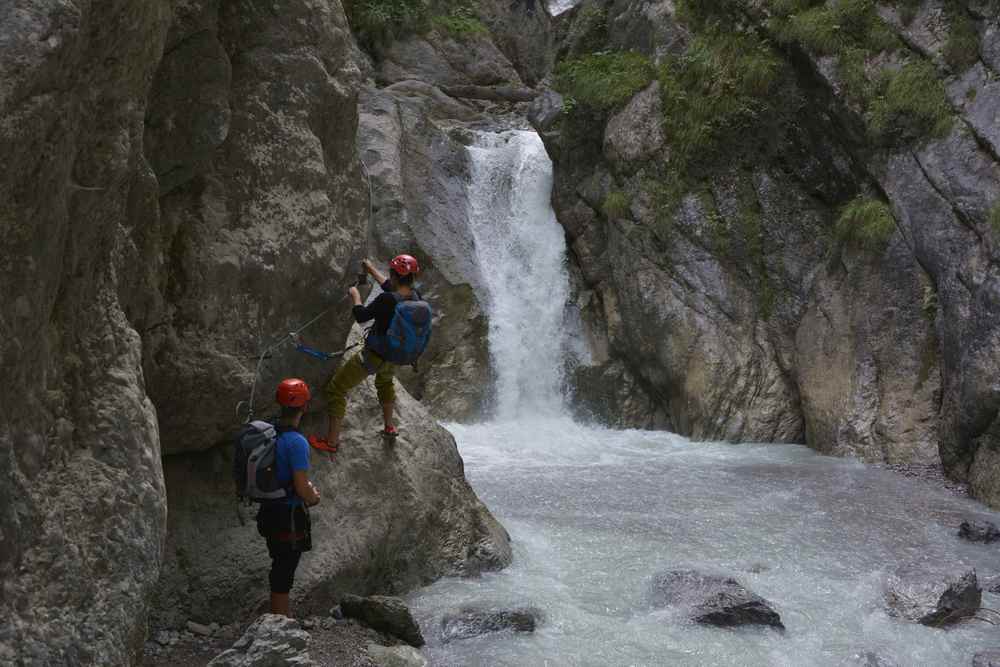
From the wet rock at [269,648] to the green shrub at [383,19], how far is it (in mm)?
21459

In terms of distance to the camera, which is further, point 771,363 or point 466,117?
point 466,117

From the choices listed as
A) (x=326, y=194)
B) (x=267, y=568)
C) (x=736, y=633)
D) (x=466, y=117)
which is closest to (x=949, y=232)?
(x=736, y=633)

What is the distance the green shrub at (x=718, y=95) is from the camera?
17.0 metres

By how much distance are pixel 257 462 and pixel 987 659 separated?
18.0ft

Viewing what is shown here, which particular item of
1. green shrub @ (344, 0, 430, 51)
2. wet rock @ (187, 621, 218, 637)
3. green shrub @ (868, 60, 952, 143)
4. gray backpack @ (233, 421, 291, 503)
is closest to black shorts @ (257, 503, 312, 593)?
gray backpack @ (233, 421, 291, 503)

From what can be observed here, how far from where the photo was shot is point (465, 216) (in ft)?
64.2

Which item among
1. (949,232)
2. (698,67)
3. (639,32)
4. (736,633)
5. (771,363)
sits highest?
(639,32)

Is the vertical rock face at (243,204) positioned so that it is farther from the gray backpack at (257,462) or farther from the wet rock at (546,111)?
the wet rock at (546,111)

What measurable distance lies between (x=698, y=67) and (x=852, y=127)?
3514 millimetres

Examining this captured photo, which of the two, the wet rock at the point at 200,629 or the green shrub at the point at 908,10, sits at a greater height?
the green shrub at the point at 908,10

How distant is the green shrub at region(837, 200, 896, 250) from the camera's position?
48.6 ft

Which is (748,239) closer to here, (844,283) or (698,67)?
(844,283)

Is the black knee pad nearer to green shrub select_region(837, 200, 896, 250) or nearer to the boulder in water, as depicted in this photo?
the boulder in water

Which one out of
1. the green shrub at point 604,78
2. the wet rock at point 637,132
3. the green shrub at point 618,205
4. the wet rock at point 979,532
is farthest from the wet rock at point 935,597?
the green shrub at point 604,78
